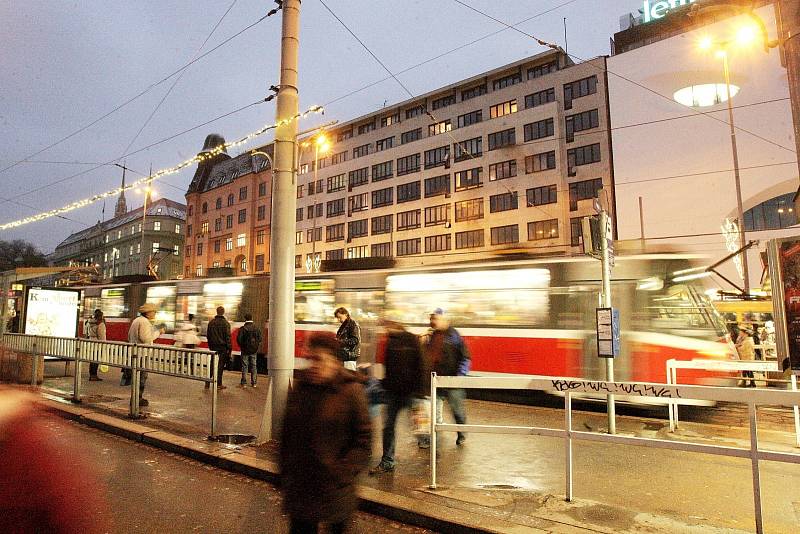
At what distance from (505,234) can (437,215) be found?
739 centimetres

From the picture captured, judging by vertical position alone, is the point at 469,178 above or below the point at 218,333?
above

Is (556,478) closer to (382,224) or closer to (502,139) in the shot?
(502,139)

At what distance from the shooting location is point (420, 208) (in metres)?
48.9

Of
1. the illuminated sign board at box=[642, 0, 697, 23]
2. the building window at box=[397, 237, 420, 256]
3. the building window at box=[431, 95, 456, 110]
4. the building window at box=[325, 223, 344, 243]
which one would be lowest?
the building window at box=[397, 237, 420, 256]

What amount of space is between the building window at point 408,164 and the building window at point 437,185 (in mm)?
2123

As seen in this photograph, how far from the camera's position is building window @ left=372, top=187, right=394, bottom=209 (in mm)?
51562

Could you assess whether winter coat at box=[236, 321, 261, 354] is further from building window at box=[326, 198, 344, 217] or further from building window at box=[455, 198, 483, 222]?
building window at box=[326, 198, 344, 217]

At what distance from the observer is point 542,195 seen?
40938mm

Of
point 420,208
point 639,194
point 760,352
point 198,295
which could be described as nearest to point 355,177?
point 420,208

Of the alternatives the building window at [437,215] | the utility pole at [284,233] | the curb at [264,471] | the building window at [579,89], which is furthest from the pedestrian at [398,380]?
the building window at [437,215]

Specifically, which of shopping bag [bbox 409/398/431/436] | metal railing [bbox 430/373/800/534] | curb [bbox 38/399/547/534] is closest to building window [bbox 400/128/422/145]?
curb [bbox 38/399/547/534]

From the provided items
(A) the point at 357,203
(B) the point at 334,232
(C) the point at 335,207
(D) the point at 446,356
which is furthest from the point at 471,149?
(D) the point at 446,356

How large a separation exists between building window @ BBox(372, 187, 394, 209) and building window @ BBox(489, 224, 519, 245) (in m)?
12.2

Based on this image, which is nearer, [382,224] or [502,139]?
[502,139]
